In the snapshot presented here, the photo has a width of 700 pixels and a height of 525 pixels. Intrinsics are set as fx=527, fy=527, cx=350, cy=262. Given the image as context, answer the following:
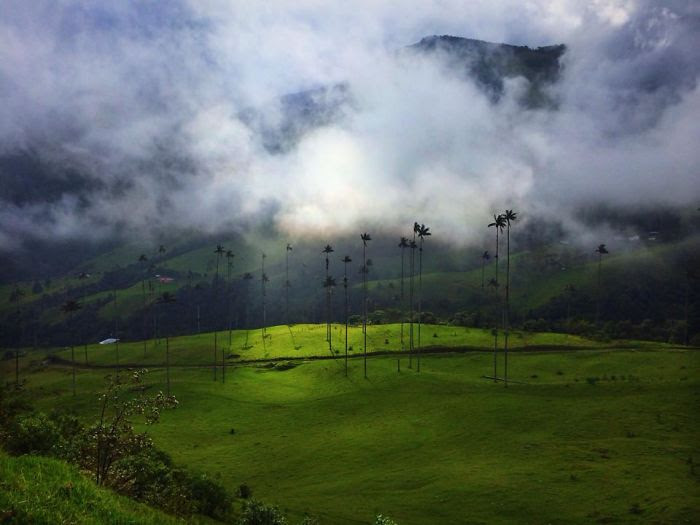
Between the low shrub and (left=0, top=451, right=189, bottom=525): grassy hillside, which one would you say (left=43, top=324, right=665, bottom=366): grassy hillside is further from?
(left=0, top=451, right=189, bottom=525): grassy hillside

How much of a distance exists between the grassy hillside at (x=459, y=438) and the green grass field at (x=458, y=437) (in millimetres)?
275

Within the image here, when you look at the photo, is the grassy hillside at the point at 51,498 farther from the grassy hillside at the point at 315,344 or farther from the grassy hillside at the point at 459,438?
the grassy hillside at the point at 315,344

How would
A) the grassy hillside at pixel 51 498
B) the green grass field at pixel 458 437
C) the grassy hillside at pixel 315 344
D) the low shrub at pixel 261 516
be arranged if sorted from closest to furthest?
1. the grassy hillside at pixel 51 498
2. the low shrub at pixel 261 516
3. the green grass field at pixel 458 437
4. the grassy hillside at pixel 315 344

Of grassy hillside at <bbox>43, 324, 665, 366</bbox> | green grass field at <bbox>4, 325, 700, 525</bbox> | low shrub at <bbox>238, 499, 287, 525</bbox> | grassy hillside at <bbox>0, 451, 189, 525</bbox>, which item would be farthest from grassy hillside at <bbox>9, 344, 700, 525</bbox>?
grassy hillside at <bbox>0, 451, 189, 525</bbox>

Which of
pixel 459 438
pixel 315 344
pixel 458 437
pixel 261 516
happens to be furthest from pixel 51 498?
pixel 315 344

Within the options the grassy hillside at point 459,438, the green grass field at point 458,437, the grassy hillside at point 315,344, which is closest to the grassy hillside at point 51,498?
the green grass field at point 458,437

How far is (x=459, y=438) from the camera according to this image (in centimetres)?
8094

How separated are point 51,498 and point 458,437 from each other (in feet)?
243

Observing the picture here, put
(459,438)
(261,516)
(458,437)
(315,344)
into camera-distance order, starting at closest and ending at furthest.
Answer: (261,516) → (459,438) → (458,437) → (315,344)

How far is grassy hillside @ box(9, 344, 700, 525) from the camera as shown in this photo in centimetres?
5747

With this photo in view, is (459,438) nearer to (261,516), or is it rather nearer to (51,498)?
(261,516)

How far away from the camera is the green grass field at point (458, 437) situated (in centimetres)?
5747

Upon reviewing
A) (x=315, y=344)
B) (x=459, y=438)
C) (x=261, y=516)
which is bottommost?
(x=459, y=438)

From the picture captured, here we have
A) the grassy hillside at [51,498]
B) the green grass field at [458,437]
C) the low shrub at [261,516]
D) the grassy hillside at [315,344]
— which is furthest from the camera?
the grassy hillside at [315,344]
